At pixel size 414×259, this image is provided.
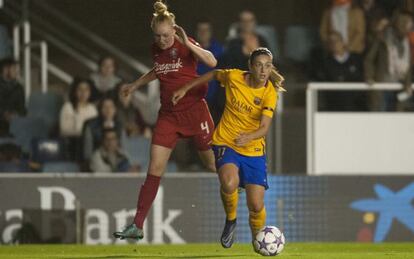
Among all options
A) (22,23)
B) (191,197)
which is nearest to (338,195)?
(191,197)

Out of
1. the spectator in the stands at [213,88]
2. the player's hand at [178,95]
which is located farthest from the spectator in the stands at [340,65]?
the player's hand at [178,95]

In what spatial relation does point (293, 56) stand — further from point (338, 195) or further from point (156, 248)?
point (156, 248)

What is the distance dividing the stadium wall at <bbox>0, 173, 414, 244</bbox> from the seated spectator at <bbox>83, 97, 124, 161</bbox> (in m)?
0.54

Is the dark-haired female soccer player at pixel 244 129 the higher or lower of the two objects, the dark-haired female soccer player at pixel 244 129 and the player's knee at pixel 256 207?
the higher

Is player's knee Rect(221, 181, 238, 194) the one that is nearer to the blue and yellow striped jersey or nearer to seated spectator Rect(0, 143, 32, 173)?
the blue and yellow striped jersey

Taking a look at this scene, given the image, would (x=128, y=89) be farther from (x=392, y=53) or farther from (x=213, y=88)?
(x=392, y=53)

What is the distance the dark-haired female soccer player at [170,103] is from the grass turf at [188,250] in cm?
75

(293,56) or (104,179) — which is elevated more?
(293,56)

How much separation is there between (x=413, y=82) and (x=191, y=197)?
139 inches

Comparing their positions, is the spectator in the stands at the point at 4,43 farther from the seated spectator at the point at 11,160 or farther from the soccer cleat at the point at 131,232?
the soccer cleat at the point at 131,232

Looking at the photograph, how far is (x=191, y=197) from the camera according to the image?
1794cm

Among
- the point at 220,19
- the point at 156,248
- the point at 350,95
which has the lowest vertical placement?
the point at 156,248

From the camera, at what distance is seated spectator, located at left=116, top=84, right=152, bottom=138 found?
18.5 meters

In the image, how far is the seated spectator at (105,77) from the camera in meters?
18.6
